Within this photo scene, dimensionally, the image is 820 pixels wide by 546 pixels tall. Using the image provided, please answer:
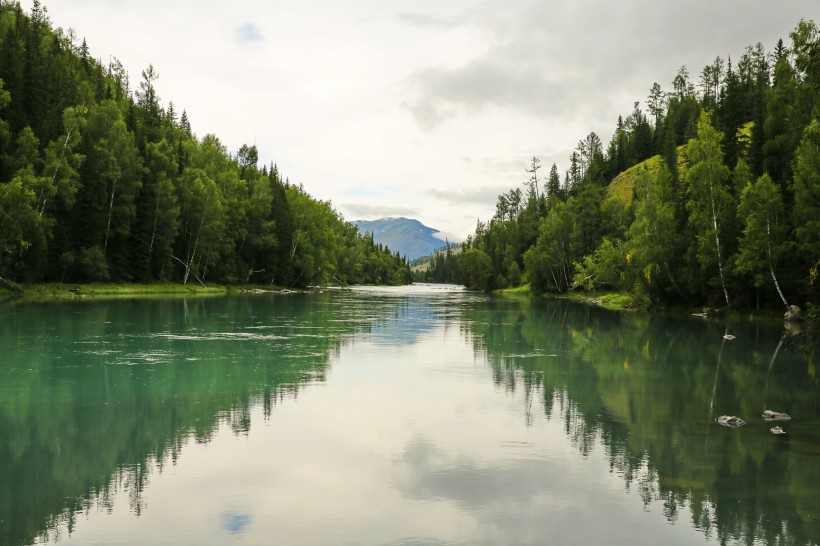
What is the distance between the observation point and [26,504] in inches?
466

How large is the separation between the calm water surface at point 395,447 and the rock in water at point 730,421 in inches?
15.7

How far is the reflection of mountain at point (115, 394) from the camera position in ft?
42.2

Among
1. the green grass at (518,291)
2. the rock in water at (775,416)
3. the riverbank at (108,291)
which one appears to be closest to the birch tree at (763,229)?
the rock in water at (775,416)

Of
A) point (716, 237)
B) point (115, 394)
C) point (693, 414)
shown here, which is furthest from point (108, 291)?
point (693, 414)

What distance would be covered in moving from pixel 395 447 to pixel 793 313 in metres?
48.4

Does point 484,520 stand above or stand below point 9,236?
below

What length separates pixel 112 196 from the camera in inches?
3361

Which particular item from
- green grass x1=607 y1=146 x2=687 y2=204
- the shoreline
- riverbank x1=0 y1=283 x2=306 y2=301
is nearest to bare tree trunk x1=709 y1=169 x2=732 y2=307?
the shoreline

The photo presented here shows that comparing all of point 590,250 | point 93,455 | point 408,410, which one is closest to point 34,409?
point 93,455

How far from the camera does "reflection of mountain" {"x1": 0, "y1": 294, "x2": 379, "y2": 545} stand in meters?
12.9

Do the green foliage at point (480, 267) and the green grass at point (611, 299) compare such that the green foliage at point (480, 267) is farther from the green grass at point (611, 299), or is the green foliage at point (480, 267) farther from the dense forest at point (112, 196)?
the dense forest at point (112, 196)

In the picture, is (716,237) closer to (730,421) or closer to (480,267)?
(730,421)

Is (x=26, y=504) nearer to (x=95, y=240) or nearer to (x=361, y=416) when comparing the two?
(x=361, y=416)

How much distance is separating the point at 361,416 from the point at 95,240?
7563 cm
